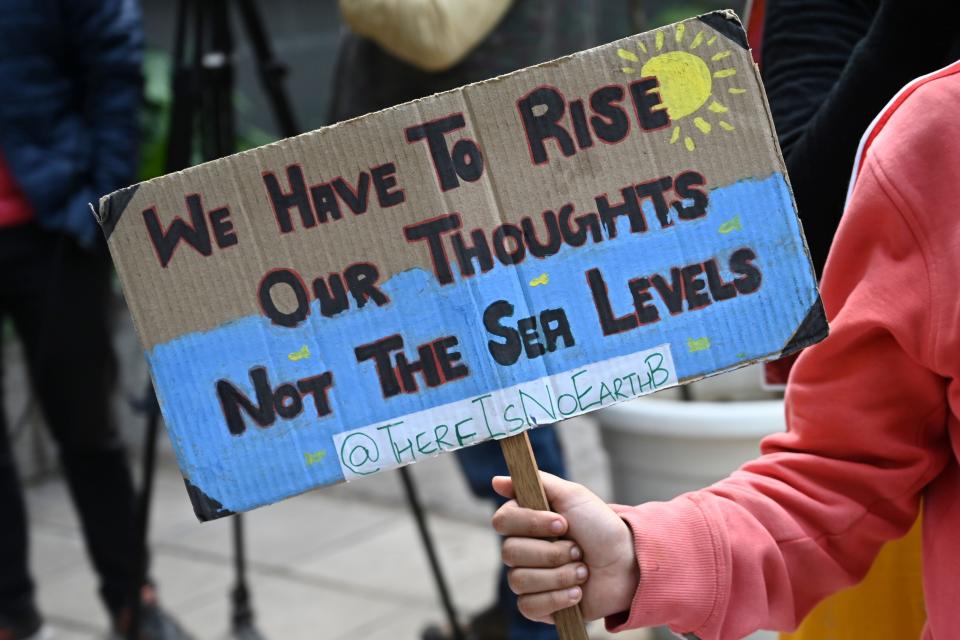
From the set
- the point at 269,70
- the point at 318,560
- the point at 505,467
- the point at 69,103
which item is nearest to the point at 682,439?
the point at 505,467

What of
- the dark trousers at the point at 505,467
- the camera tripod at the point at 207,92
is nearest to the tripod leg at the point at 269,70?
the camera tripod at the point at 207,92

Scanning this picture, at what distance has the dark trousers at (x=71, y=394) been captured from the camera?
3068 mm

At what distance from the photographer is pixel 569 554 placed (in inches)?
50.8

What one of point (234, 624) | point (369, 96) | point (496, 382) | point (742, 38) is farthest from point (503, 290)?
point (234, 624)

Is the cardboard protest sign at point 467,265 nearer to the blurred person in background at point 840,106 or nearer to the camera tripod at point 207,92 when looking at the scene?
the blurred person in background at point 840,106

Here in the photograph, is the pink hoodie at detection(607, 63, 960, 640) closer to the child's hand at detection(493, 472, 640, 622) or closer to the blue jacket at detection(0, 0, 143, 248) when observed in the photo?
the child's hand at detection(493, 472, 640, 622)

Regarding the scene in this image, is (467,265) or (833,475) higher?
(467,265)

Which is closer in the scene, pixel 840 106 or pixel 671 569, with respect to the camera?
pixel 671 569

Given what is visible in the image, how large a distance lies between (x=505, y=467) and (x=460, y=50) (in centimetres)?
95

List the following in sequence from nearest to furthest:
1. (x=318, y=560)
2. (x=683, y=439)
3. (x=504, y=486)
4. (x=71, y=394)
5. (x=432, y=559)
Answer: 1. (x=504, y=486)
2. (x=683, y=439)
3. (x=432, y=559)
4. (x=71, y=394)
5. (x=318, y=560)

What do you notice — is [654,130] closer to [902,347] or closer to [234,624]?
[902,347]

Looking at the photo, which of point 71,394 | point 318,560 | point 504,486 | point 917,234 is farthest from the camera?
point 318,560

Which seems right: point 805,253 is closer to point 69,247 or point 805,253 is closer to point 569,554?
point 569,554

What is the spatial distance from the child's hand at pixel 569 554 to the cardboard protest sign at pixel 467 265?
0.09 metres
